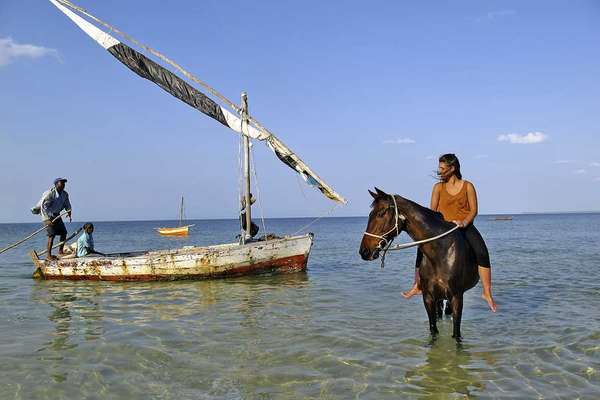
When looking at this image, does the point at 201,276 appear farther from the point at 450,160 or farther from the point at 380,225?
the point at 450,160

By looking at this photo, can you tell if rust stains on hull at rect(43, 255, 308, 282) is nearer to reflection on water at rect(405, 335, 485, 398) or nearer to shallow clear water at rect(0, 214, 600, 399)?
shallow clear water at rect(0, 214, 600, 399)

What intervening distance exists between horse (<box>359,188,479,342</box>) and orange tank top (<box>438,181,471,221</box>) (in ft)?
1.38

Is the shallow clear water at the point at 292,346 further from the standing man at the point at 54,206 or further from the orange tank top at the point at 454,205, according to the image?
the standing man at the point at 54,206

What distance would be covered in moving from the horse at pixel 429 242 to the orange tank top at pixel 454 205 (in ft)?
1.38

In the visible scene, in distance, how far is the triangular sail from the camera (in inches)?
709

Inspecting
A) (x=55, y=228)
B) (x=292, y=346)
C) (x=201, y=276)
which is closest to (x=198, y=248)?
(x=201, y=276)

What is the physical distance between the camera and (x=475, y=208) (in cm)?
697

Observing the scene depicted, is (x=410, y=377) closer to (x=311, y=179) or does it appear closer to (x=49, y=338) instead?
(x=49, y=338)

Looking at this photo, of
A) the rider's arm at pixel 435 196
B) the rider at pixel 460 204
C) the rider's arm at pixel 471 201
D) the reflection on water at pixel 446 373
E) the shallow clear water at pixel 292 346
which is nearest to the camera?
the reflection on water at pixel 446 373

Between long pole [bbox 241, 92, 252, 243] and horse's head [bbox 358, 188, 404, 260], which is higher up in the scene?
long pole [bbox 241, 92, 252, 243]

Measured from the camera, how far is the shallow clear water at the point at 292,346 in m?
5.81

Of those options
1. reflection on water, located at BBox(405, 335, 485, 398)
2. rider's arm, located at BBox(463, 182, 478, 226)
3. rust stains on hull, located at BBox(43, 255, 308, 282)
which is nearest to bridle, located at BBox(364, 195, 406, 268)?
rider's arm, located at BBox(463, 182, 478, 226)

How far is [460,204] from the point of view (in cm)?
716

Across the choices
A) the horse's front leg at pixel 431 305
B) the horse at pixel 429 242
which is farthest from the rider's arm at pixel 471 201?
the horse's front leg at pixel 431 305
